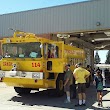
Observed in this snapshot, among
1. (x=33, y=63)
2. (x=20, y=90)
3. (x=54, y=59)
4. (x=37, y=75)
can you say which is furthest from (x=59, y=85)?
(x=20, y=90)

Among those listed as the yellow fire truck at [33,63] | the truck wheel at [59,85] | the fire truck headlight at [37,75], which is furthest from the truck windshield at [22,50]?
the truck wheel at [59,85]

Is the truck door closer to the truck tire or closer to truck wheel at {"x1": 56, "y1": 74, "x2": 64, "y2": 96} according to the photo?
truck wheel at {"x1": 56, "y1": 74, "x2": 64, "y2": 96}

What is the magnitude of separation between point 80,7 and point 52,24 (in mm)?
2866

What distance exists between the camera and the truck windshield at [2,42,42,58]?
39.4ft

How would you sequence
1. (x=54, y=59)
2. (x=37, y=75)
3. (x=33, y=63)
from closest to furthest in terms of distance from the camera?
(x=37, y=75) < (x=33, y=63) < (x=54, y=59)

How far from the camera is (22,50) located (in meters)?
12.4

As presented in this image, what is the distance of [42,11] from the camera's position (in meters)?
23.0

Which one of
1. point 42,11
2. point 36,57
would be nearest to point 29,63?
point 36,57

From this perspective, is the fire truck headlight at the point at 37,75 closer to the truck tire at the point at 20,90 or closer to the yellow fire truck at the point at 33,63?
the yellow fire truck at the point at 33,63

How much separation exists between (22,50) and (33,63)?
956 millimetres

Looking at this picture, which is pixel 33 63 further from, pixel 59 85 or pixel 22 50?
pixel 59 85

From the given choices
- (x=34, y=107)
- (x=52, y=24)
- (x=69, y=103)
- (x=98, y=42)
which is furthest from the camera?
(x=98, y=42)

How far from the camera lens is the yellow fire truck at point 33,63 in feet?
38.7

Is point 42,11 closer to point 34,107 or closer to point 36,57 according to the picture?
point 36,57
